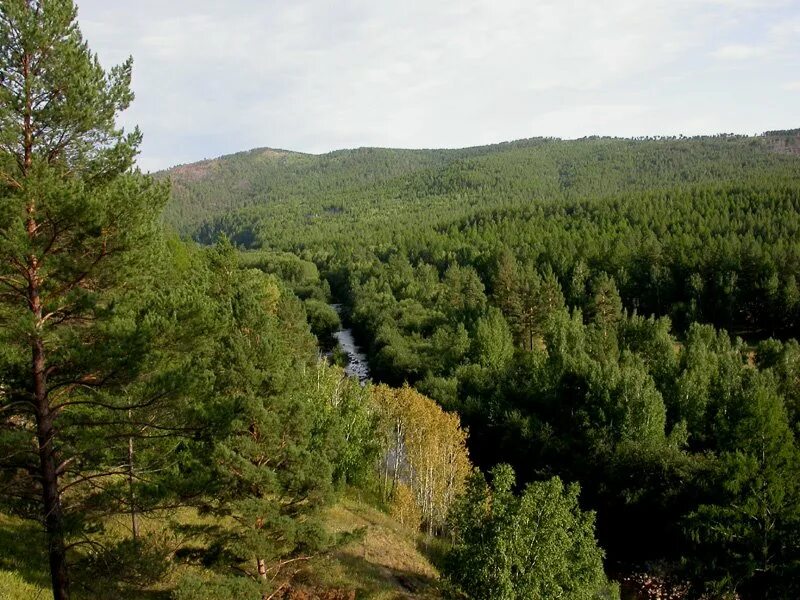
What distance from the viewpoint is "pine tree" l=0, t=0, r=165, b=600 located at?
32.5 ft

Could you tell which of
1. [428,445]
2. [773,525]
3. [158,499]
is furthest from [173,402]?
[773,525]

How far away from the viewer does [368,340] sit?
74250 millimetres

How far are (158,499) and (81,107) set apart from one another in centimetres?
774

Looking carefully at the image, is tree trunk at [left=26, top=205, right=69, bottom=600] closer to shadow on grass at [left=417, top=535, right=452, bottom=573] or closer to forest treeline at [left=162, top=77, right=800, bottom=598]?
forest treeline at [left=162, top=77, right=800, bottom=598]

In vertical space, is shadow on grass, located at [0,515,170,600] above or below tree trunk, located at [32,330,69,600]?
below

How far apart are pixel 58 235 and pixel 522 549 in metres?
13.7

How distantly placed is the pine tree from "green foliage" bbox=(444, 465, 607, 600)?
33.7 feet

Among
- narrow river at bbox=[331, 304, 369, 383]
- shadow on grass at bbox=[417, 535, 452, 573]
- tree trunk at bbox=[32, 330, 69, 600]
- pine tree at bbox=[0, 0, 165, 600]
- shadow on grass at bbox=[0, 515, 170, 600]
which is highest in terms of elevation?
pine tree at bbox=[0, 0, 165, 600]

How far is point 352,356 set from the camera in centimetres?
7206

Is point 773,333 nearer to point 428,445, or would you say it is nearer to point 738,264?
point 738,264

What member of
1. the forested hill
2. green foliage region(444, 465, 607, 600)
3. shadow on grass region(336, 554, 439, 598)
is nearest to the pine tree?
green foliage region(444, 465, 607, 600)

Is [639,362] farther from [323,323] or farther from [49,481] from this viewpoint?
[323,323]

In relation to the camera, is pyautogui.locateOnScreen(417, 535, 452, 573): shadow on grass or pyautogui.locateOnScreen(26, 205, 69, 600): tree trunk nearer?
pyautogui.locateOnScreen(26, 205, 69, 600): tree trunk

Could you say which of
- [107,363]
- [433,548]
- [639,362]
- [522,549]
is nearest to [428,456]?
[433,548]
